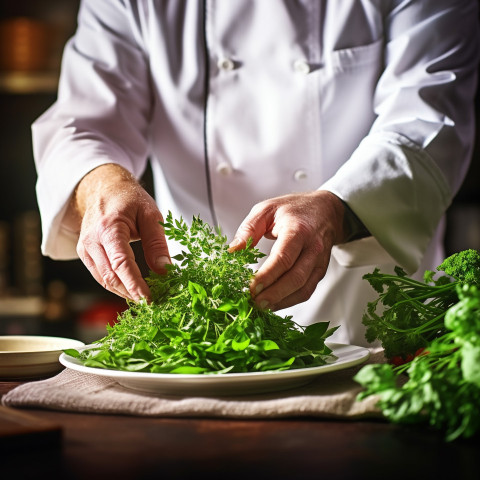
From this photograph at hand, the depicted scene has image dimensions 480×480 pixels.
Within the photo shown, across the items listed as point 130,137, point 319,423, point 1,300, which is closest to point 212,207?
point 130,137

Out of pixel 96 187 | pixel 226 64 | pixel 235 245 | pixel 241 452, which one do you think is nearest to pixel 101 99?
pixel 226 64

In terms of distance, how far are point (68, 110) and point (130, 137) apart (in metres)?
0.16

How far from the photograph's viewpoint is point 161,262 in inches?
46.6

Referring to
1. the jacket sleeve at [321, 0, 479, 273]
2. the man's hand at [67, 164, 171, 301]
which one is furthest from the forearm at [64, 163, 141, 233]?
the jacket sleeve at [321, 0, 479, 273]

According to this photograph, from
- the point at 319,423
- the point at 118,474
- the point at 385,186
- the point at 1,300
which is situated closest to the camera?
the point at 118,474

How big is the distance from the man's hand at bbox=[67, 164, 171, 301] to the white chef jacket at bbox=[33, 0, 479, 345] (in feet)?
1.17

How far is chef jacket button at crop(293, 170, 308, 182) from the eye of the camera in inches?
69.0

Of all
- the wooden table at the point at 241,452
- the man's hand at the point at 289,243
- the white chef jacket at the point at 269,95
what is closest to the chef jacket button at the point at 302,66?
the white chef jacket at the point at 269,95

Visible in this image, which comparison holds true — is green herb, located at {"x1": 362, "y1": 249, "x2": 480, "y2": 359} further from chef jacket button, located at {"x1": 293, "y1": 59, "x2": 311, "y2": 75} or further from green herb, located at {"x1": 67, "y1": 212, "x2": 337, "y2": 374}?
chef jacket button, located at {"x1": 293, "y1": 59, "x2": 311, "y2": 75}

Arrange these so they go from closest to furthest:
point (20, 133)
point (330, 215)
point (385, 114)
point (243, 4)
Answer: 1. point (330, 215)
2. point (385, 114)
3. point (243, 4)
4. point (20, 133)

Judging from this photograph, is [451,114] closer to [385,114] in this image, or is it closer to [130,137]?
[385,114]

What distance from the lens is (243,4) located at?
1.78 metres

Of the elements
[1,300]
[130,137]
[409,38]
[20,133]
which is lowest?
[1,300]

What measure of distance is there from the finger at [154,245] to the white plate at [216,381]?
225 millimetres
